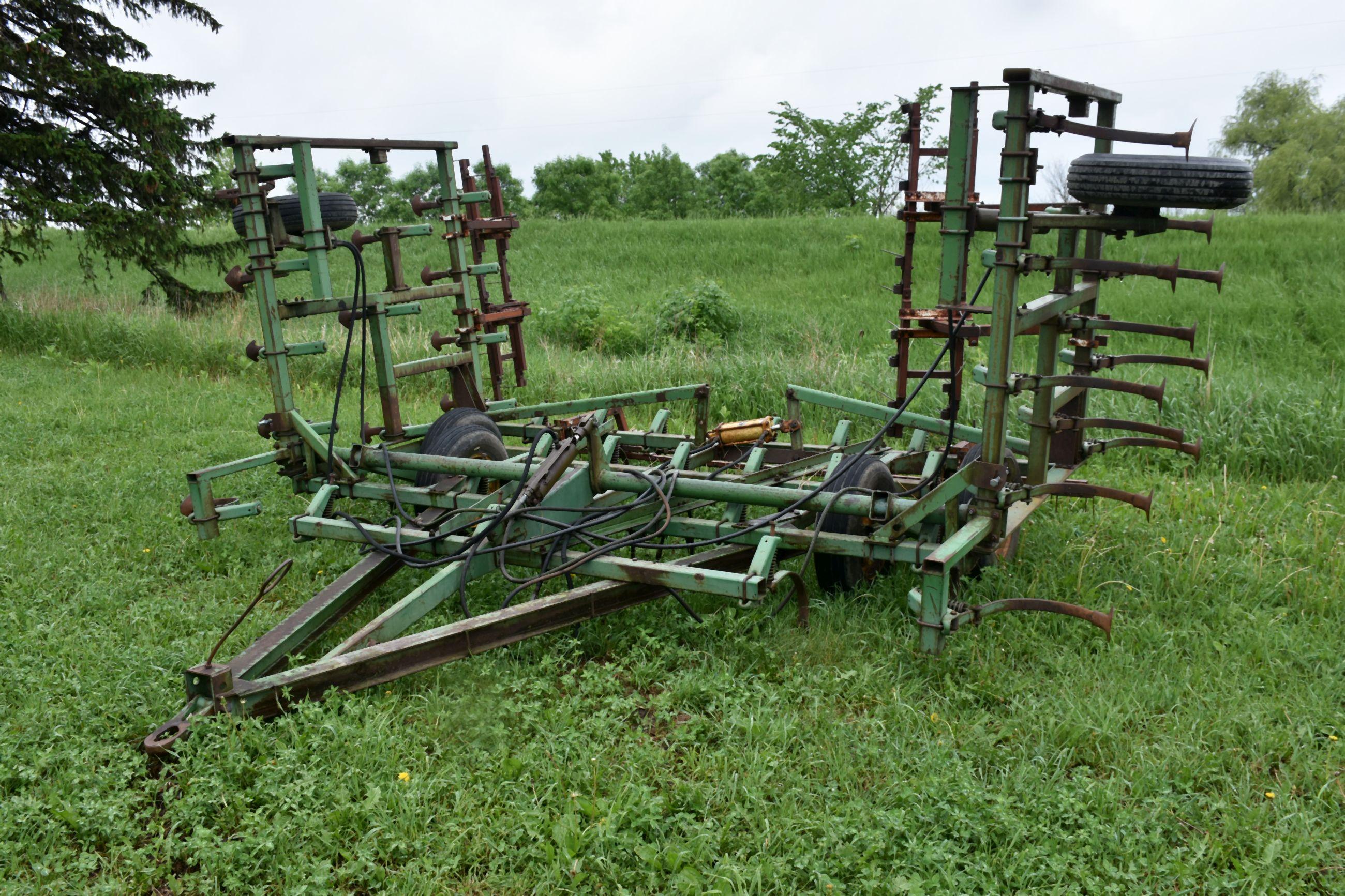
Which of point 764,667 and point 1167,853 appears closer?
point 1167,853

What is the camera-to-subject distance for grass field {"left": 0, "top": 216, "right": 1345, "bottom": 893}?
2961 mm

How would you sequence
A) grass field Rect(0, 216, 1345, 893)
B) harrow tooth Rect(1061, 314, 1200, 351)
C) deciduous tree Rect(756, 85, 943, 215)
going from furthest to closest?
1. deciduous tree Rect(756, 85, 943, 215)
2. harrow tooth Rect(1061, 314, 1200, 351)
3. grass field Rect(0, 216, 1345, 893)

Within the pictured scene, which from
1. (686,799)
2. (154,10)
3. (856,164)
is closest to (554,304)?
(154,10)

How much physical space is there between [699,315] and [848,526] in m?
9.04

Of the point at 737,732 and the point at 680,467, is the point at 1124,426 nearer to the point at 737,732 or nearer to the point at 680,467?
the point at 680,467

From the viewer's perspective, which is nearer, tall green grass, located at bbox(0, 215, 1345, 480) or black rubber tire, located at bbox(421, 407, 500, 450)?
black rubber tire, located at bbox(421, 407, 500, 450)

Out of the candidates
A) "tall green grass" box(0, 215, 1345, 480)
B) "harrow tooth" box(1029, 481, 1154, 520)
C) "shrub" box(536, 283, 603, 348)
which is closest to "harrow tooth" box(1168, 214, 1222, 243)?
"harrow tooth" box(1029, 481, 1154, 520)

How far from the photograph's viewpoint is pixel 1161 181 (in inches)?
162

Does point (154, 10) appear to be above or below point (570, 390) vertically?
above

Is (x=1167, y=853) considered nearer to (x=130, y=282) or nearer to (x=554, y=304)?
(x=554, y=304)

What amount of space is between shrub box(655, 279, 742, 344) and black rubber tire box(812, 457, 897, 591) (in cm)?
858

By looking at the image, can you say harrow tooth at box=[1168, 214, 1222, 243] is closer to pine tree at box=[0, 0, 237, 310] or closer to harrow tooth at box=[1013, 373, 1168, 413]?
harrow tooth at box=[1013, 373, 1168, 413]

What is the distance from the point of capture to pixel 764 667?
4172mm

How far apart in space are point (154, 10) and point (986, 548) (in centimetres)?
1822
